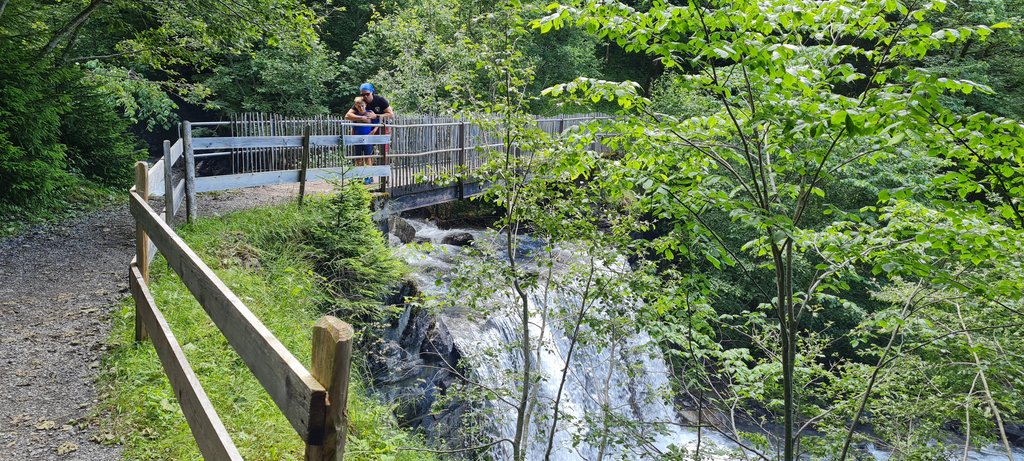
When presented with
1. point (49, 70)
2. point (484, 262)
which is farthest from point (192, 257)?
point (49, 70)

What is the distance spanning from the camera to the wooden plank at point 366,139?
1030cm

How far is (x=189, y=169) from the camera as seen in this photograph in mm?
7980

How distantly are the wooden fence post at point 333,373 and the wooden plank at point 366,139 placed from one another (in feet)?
29.7

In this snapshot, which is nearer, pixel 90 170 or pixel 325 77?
pixel 90 170

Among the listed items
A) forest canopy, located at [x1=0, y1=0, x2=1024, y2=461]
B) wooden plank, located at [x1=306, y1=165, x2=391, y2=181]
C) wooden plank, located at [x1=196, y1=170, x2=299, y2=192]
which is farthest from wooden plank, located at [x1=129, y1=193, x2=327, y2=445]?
wooden plank, located at [x1=306, y1=165, x2=391, y2=181]

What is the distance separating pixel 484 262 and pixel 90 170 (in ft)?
31.0

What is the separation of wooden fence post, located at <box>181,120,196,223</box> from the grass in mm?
222

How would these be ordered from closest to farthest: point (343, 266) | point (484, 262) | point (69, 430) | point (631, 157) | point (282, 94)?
1. point (69, 430)
2. point (631, 157)
3. point (484, 262)
4. point (343, 266)
5. point (282, 94)

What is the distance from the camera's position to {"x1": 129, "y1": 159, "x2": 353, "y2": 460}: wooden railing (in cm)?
152

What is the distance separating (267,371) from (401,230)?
1106 centimetres

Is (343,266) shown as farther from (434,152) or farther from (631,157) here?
(434,152)

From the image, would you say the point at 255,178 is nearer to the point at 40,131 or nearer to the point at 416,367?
the point at 40,131

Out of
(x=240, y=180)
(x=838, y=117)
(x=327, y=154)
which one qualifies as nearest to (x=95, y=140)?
(x=327, y=154)

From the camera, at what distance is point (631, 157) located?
5.07 meters
